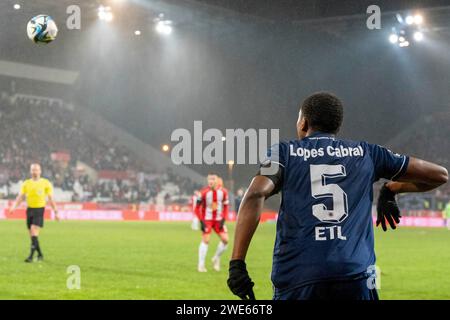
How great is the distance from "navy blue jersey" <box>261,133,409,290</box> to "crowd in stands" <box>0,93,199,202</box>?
121 feet

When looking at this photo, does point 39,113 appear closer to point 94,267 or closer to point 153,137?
point 153,137

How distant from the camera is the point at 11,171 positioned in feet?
134

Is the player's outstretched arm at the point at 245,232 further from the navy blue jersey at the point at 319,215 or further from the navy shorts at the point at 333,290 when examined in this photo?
the navy shorts at the point at 333,290

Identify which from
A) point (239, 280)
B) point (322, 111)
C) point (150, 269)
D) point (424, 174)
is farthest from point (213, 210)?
point (239, 280)

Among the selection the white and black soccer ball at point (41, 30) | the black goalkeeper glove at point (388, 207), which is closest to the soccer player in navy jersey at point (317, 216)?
the black goalkeeper glove at point (388, 207)

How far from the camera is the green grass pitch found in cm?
1054

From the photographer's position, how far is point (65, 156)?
43656 mm

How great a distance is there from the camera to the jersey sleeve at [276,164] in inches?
143

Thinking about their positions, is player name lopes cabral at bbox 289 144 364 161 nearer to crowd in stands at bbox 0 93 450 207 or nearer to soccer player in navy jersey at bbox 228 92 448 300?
soccer player in navy jersey at bbox 228 92 448 300

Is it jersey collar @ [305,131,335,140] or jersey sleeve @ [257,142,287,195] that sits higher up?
jersey collar @ [305,131,335,140]

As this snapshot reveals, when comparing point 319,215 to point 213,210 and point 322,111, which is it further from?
point 213,210

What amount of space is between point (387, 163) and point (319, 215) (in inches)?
22.1

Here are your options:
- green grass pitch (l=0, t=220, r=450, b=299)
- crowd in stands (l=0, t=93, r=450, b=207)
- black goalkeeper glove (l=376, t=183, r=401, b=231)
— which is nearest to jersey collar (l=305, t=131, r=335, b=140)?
black goalkeeper glove (l=376, t=183, r=401, b=231)

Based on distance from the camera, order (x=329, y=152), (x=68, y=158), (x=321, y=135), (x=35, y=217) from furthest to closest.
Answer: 1. (x=68, y=158)
2. (x=35, y=217)
3. (x=321, y=135)
4. (x=329, y=152)
